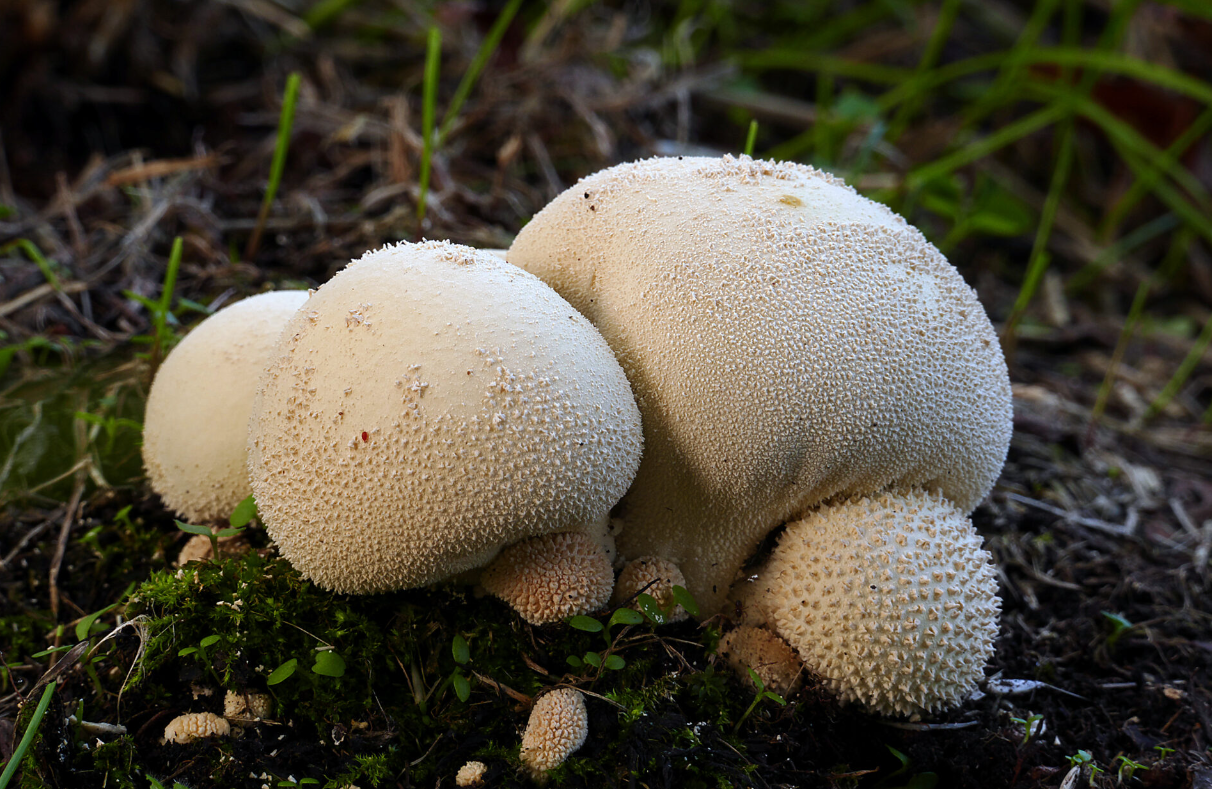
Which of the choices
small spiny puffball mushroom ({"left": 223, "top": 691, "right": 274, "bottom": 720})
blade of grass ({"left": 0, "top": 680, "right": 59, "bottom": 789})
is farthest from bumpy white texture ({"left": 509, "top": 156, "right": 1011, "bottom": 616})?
blade of grass ({"left": 0, "top": 680, "right": 59, "bottom": 789})

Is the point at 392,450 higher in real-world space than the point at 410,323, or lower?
lower

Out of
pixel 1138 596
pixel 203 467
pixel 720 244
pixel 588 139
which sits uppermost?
pixel 720 244

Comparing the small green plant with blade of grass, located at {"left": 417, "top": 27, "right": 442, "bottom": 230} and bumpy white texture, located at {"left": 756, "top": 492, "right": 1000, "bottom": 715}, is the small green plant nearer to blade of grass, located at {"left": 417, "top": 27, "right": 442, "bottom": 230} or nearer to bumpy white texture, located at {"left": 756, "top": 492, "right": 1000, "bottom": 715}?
bumpy white texture, located at {"left": 756, "top": 492, "right": 1000, "bottom": 715}

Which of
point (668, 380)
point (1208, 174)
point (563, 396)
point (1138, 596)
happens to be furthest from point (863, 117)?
point (563, 396)

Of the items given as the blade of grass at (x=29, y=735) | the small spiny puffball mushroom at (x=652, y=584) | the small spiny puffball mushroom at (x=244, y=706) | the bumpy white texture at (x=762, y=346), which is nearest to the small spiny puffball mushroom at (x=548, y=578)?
the small spiny puffball mushroom at (x=652, y=584)

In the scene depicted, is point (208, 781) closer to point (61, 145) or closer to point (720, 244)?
point (720, 244)

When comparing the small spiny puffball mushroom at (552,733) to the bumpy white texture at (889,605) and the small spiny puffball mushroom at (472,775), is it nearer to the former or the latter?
the small spiny puffball mushroom at (472,775)

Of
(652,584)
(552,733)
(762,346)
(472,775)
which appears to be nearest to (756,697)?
(652,584)
